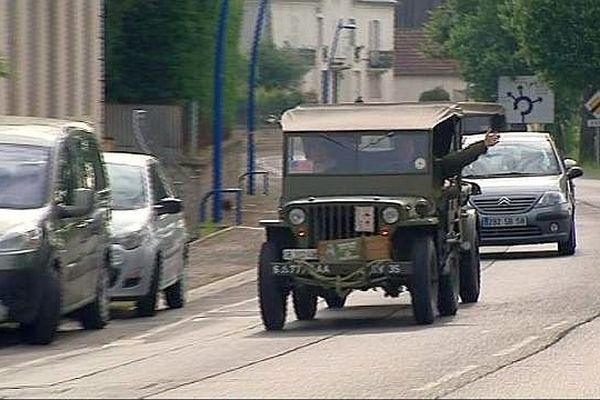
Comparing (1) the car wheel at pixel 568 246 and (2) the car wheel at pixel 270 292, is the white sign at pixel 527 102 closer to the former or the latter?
(1) the car wheel at pixel 568 246

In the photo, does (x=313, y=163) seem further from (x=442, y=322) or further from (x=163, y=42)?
(x=163, y=42)

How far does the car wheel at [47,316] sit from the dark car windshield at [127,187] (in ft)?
13.2

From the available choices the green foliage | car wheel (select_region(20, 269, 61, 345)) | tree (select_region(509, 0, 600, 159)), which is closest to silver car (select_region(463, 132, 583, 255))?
car wheel (select_region(20, 269, 61, 345))

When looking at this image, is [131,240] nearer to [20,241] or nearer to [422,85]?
[20,241]

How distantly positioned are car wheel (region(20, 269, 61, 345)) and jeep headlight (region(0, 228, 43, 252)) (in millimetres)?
344

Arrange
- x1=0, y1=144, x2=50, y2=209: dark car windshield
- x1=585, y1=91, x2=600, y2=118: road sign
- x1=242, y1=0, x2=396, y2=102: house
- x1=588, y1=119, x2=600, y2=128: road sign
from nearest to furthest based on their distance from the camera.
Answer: x1=0, y1=144, x2=50, y2=209: dark car windshield → x1=585, y1=91, x2=600, y2=118: road sign → x1=588, y1=119, x2=600, y2=128: road sign → x1=242, y1=0, x2=396, y2=102: house

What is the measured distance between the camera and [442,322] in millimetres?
17312

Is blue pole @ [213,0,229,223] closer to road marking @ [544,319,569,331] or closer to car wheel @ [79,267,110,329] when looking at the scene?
car wheel @ [79,267,110,329]

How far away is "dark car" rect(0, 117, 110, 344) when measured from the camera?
1576 cm

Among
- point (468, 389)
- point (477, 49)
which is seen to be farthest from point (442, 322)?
point (477, 49)

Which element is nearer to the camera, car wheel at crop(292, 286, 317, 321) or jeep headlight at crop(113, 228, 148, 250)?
car wheel at crop(292, 286, 317, 321)

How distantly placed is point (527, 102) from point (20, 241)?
5228 centimetres

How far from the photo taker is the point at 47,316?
1612cm

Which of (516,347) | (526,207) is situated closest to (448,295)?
(516,347)
